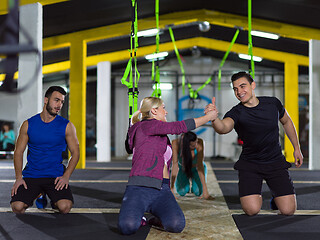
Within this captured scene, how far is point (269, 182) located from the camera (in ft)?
11.7

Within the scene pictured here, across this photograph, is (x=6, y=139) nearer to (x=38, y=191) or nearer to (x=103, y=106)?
(x=103, y=106)

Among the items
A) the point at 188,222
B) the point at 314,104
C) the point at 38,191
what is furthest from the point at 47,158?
the point at 314,104

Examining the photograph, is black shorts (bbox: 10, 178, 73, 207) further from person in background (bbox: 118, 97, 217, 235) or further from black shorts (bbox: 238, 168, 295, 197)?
black shorts (bbox: 238, 168, 295, 197)

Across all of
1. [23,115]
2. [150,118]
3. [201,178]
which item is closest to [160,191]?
[150,118]

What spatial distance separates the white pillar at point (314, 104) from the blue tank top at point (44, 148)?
699cm

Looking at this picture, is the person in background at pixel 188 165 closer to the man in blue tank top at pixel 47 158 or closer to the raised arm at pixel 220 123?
the raised arm at pixel 220 123

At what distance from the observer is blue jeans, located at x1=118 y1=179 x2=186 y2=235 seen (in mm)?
2660

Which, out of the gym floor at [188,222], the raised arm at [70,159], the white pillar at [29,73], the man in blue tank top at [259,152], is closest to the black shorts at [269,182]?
the man in blue tank top at [259,152]

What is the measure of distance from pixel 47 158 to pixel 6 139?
10869 mm

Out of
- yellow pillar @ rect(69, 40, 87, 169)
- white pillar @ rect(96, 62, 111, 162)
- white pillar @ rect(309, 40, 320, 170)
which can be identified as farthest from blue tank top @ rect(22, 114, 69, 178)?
white pillar @ rect(96, 62, 111, 162)

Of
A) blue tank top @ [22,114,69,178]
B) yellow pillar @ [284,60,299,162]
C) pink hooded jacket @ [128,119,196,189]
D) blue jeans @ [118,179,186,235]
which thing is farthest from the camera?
yellow pillar @ [284,60,299,162]

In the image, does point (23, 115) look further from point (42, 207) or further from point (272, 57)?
point (272, 57)

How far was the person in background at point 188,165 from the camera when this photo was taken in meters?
4.55

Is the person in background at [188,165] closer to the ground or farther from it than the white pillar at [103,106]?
closer to the ground
